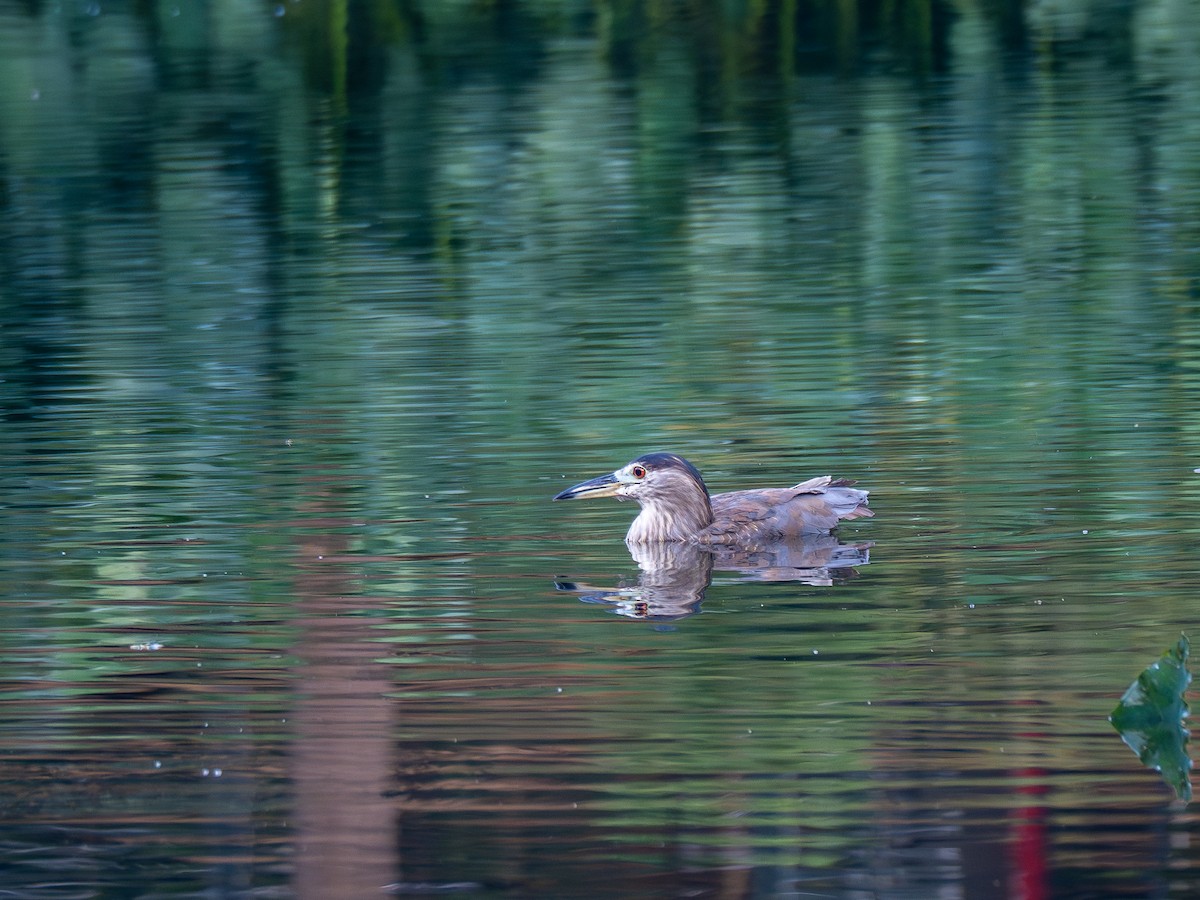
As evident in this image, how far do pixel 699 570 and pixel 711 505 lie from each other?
63cm

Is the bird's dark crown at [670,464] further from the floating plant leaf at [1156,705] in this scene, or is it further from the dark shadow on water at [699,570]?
the floating plant leaf at [1156,705]

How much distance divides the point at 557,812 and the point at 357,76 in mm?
19812

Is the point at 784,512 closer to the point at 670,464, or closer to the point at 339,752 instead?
the point at 670,464

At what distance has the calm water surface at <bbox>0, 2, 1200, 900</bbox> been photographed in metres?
4.96

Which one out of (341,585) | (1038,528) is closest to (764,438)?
(1038,528)

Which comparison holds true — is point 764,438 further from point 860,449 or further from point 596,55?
point 596,55

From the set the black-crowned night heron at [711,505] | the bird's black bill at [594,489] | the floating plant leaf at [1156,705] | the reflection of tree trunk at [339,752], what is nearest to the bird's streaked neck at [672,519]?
the black-crowned night heron at [711,505]

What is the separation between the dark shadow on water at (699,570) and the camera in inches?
293

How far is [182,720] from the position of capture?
5938mm

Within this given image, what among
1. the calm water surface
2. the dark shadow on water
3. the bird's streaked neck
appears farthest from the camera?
the bird's streaked neck

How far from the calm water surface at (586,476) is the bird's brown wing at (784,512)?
18 cm

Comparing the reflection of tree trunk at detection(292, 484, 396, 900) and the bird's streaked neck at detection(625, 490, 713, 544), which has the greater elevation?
the reflection of tree trunk at detection(292, 484, 396, 900)

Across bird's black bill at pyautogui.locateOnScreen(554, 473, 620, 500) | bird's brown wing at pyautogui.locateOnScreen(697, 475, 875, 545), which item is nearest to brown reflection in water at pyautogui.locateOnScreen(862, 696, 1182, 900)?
bird's brown wing at pyautogui.locateOnScreen(697, 475, 875, 545)

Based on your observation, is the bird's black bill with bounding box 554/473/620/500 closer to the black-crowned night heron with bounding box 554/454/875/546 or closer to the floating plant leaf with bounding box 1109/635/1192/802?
the black-crowned night heron with bounding box 554/454/875/546
